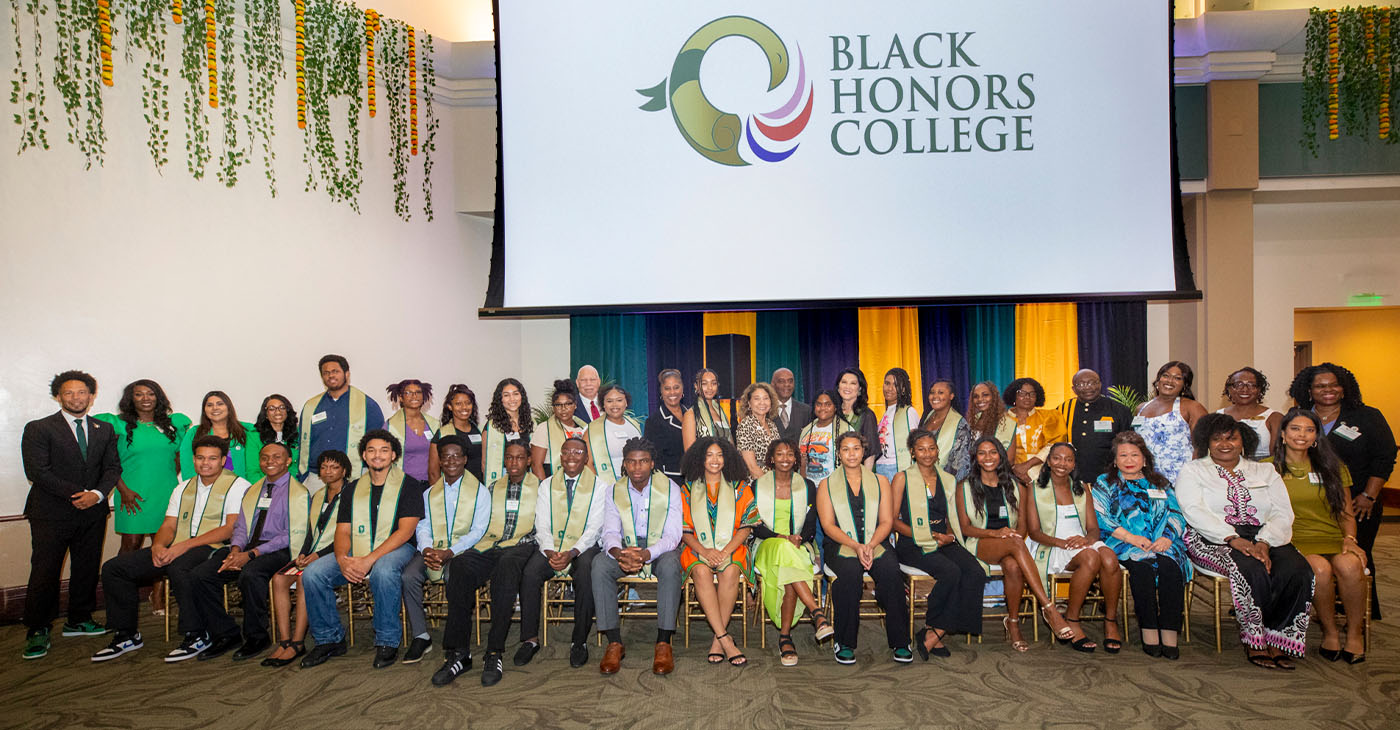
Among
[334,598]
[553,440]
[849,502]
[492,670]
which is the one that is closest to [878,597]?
[849,502]

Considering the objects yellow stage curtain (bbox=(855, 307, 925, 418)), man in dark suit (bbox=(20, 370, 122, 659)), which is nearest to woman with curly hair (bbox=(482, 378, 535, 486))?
man in dark suit (bbox=(20, 370, 122, 659))

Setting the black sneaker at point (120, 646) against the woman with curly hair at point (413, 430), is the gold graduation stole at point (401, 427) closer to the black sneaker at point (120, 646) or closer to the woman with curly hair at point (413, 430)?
the woman with curly hair at point (413, 430)

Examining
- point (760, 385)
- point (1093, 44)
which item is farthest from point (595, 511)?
point (1093, 44)

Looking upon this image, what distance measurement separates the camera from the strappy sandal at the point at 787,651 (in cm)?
367

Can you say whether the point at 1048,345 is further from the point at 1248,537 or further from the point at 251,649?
the point at 251,649

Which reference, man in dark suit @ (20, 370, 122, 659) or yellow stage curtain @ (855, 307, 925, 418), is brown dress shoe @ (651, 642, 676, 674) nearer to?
man in dark suit @ (20, 370, 122, 659)

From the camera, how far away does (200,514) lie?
4.20m

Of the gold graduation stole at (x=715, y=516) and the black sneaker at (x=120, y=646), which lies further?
the gold graduation stole at (x=715, y=516)

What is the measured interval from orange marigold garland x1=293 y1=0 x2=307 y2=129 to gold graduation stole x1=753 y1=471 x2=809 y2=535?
400 cm

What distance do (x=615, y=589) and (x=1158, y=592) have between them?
2478 millimetres

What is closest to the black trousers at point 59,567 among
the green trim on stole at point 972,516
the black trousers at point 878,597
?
the black trousers at point 878,597

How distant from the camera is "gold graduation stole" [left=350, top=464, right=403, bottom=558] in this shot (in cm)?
394

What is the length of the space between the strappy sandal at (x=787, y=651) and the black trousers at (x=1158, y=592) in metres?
1.57

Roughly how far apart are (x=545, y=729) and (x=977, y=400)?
286 centimetres
